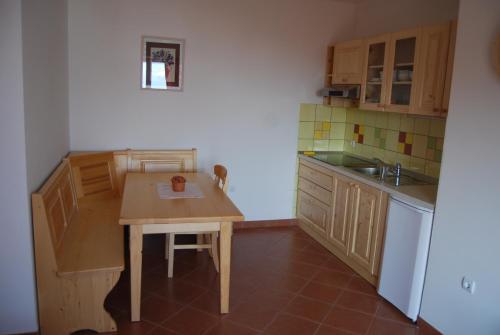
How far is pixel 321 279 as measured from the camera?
332 centimetres

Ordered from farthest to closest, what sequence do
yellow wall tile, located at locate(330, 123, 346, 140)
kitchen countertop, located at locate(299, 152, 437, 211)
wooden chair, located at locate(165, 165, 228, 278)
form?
yellow wall tile, located at locate(330, 123, 346, 140)
wooden chair, located at locate(165, 165, 228, 278)
kitchen countertop, located at locate(299, 152, 437, 211)

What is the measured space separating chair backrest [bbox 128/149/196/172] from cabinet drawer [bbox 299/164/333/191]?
1.19 meters

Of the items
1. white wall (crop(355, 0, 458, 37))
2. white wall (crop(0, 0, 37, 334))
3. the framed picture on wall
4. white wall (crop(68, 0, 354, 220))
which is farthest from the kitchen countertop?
white wall (crop(0, 0, 37, 334))

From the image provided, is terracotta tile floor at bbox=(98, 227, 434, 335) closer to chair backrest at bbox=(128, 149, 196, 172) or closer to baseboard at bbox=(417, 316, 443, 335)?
baseboard at bbox=(417, 316, 443, 335)

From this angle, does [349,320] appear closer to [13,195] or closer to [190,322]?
[190,322]

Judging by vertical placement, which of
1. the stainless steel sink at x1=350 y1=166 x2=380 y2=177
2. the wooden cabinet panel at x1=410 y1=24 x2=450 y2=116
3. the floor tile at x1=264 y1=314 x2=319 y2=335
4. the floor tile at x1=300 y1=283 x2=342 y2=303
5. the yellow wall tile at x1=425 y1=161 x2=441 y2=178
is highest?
the wooden cabinet panel at x1=410 y1=24 x2=450 y2=116

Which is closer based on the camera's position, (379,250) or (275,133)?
(379,250)

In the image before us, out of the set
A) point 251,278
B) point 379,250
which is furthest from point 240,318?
point 379,250

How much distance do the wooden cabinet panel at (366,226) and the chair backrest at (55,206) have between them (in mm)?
2220

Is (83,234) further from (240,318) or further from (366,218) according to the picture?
(366,218)

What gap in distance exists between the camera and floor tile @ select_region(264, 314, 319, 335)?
2.56 metres

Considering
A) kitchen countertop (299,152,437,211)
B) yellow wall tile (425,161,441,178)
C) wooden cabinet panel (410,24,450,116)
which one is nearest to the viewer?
kitchen countertop (299,152,437,211)

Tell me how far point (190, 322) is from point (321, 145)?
8.57 feet

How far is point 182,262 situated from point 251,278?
625 mm
